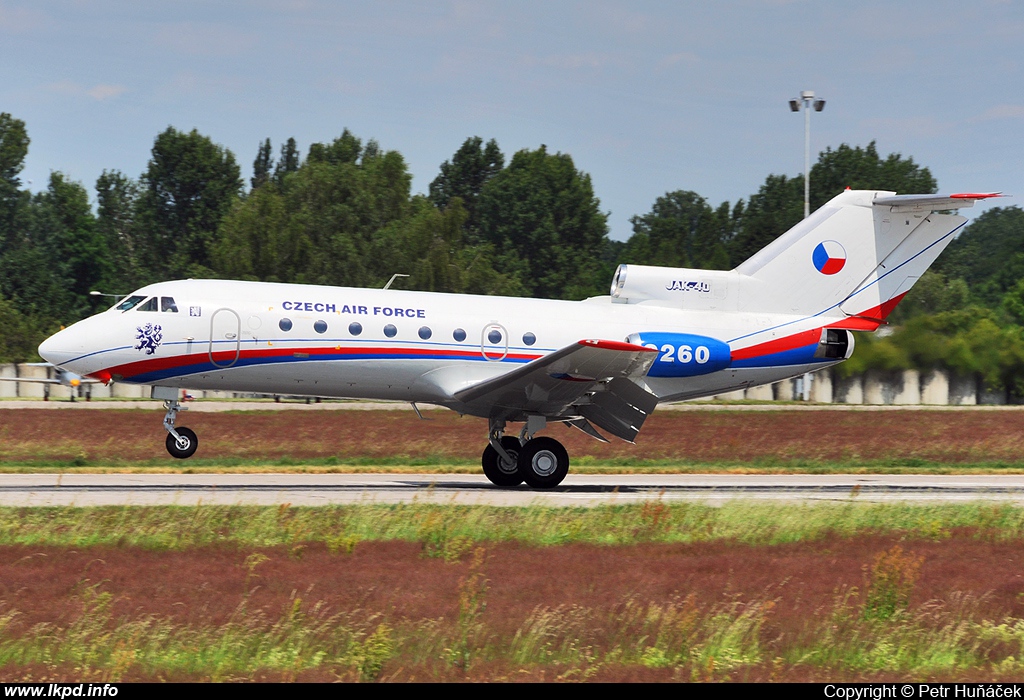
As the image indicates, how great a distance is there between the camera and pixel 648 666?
9.04m

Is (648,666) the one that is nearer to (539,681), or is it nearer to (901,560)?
(539,681)

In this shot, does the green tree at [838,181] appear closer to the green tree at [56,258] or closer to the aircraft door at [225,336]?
the green tree at [56,258]

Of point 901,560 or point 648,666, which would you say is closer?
point 648,666

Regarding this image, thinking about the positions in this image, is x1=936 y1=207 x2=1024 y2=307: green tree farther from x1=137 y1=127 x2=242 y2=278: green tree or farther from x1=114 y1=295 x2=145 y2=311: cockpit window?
x1=137 y1=127 x2=242 y2=278: green tree

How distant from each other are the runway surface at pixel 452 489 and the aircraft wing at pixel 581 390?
1.42m

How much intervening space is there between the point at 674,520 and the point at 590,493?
4.61m

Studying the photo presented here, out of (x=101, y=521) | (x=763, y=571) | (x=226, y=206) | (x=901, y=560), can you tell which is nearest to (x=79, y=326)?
(x=101, y=521)

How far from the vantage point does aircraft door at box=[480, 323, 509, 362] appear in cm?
2075

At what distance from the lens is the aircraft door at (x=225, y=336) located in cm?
2017

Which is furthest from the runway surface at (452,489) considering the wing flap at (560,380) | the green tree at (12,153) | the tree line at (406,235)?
the green tree at (12,153)

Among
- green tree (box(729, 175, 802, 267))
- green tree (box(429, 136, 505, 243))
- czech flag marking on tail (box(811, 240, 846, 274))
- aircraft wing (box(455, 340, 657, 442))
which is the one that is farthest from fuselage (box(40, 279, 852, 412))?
green tree (box(429, 136, 505, 243))

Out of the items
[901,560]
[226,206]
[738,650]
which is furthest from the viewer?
[226,206]

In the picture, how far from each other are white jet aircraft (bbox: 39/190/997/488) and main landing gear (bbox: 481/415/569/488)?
30 millimetres

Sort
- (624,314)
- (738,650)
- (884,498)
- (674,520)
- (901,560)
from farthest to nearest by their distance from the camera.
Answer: (624,314)
(884,498)
(674,520)
(901,560)
(738,650)
